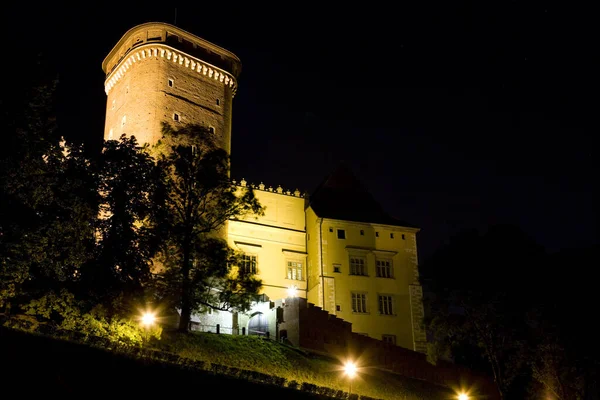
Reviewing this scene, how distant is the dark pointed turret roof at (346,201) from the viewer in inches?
1817

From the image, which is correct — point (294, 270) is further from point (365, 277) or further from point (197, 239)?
point (197, 239)

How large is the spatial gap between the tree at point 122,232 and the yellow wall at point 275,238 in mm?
11496

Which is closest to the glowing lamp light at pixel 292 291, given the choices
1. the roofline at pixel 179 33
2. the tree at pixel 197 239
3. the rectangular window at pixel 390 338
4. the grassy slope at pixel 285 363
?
the rectangular window at pixel 390 338

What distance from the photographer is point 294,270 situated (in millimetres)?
43781

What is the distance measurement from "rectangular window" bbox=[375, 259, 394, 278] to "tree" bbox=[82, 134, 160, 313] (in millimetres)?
17856

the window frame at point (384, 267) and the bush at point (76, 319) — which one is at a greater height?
the window frame at point (384, 267)

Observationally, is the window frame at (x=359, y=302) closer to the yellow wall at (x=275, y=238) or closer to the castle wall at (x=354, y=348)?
the yellow wall at (x=275, y=238)

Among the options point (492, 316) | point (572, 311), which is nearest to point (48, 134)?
point (492, 316)

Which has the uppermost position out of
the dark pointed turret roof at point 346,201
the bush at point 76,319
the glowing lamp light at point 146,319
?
the dark pointed turret roof at point 346,201

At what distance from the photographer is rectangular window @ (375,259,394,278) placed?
44484mm

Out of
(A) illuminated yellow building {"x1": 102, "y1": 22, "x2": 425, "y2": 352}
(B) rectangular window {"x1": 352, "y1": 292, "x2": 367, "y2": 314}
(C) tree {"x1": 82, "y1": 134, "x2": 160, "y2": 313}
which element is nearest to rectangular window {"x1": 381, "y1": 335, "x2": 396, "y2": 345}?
(A) illuminated yellow building {"x1": 102, "y1": 22, "x2": 425, "y2": 352}

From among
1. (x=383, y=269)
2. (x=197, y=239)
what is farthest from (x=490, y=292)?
(x=197, y=239)

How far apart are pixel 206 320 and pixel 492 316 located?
15.3m

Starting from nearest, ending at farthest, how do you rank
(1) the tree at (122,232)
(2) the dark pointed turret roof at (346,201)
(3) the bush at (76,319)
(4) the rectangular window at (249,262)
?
(3) the bush at (76,319) → (1) the tree at (122,232) → (4) the rectangular window at (249,262) → (2) the dark pointed turret roof at (346,201)
